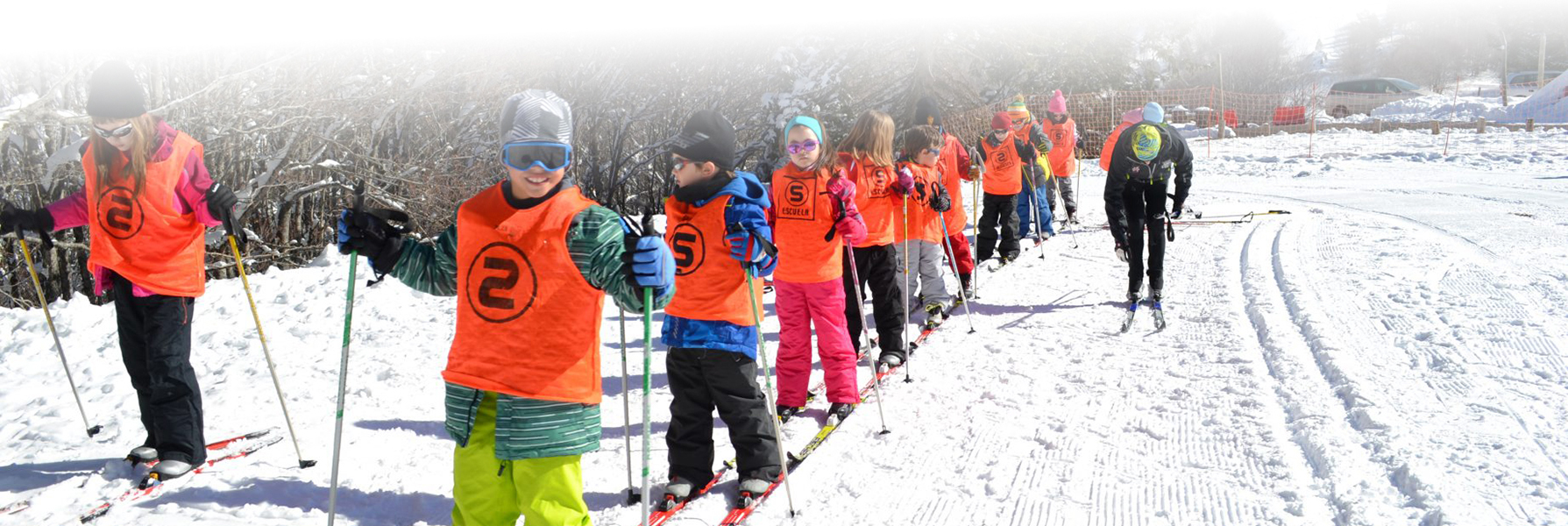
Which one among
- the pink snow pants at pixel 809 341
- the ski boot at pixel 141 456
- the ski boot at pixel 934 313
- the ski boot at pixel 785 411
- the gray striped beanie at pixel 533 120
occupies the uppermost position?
the gray striped beanie at pixel 533 120

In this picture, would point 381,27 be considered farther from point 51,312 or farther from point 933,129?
point 933,129

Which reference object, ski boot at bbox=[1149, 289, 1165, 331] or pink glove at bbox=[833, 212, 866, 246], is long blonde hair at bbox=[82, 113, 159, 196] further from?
ski boot at bbox=[1149, 289, 1165, 331]

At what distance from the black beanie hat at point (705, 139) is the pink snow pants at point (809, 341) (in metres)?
1.38

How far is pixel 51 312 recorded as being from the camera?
7.40m

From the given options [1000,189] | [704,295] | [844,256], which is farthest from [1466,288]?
[704,295]

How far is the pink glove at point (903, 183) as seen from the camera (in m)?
6.36

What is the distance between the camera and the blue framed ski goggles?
112 inches

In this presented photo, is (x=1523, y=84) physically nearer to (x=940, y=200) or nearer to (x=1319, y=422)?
(x=940, y=200)

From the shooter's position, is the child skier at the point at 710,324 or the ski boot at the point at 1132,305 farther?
the ski boot at the point at 1132,305

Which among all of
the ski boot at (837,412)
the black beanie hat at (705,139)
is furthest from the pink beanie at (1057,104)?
the black beanie hat at (705,139)

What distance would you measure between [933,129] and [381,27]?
11.0 m

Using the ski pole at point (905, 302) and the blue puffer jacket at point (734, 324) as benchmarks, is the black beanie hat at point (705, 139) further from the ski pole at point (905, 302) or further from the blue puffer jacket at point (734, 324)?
the ski pole at point (905, 302)

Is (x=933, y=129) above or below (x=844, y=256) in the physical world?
above

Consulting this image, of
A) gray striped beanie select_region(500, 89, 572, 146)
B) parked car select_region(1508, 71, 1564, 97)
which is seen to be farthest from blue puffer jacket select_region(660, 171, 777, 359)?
parked car select_region(1508, 71, 1564, 97)
